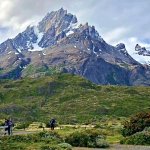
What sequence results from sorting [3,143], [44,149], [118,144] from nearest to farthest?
[44,149]
[3,143]
[118,144]

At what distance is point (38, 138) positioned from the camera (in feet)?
152

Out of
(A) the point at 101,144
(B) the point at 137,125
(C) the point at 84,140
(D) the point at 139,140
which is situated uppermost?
(B) the point at 137,125

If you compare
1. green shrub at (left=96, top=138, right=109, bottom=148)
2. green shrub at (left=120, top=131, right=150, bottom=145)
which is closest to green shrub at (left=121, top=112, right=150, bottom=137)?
green shrub at (left=120, top=131, right=150, bottom=145)

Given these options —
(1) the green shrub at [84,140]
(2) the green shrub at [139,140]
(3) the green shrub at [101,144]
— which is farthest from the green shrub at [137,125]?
(3) the green shrub at [101,144]

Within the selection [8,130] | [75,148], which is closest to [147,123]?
[75,148]

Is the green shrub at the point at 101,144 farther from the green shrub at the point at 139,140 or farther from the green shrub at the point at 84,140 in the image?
the green shrub at the point at 139,140

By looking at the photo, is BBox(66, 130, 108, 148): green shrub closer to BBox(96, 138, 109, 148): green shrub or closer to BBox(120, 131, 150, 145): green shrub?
BBox(96, 138, 109, 148): green shrub

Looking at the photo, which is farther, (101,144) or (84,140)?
(84,140)

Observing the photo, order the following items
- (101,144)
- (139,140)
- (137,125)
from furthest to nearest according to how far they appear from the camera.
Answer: (137,125), (139,140), (101,144)

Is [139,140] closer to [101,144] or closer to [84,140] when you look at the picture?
[101,144]

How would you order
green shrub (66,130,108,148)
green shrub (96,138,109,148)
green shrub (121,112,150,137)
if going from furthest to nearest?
green shrub (121,112,150,137), green shrub (66,130,108,148), green shrub (96,138,109,148)

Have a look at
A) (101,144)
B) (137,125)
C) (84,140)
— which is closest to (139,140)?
(101,144)

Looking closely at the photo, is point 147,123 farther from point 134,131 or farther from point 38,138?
point 38,138

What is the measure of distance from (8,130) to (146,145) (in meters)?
22.3
